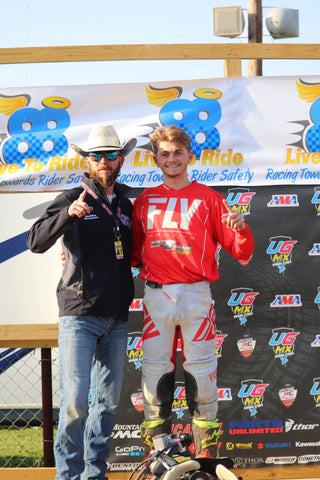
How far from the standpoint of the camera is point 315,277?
4.76 meters

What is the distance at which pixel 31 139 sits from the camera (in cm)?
474

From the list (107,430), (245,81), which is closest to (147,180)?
(245,81)

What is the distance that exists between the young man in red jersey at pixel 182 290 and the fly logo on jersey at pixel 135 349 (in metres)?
0.94

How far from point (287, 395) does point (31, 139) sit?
2.57 m

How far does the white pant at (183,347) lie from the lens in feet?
12.1

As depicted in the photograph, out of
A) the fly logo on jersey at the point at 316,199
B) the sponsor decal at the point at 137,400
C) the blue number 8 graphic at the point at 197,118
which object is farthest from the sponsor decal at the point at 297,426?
the blue number 8 graphic at the point at 197,118

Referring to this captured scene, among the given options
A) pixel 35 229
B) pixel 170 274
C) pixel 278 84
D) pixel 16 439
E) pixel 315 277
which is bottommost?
pixel 16 439

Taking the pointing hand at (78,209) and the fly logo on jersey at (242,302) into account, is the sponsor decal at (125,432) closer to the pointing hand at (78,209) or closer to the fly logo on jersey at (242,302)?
the fly logo on jersey at (242,302)

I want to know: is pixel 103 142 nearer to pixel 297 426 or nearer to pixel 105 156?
pixel 105 156

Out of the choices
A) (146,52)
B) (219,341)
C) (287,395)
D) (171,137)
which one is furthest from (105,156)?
(287,395)

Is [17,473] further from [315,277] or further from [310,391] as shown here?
[315,277]

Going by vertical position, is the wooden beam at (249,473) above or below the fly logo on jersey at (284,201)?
below

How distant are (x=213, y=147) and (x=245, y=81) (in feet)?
1.74

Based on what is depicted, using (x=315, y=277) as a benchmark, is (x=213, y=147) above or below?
above
